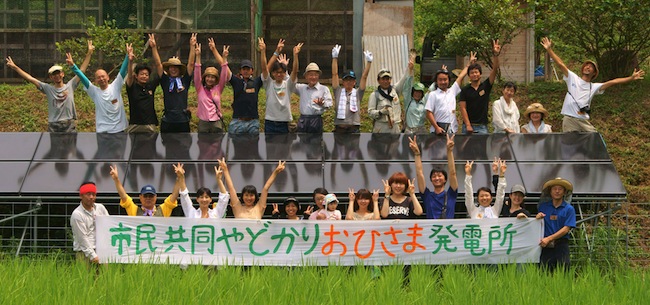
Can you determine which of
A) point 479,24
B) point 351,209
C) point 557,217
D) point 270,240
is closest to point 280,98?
point 351,209

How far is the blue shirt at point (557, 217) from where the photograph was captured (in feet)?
41.4

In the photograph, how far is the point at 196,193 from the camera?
530 inches

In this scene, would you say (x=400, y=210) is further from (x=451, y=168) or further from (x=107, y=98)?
(x=107, y=98)

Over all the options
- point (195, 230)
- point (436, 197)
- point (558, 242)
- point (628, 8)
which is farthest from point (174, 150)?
point (628, 8)

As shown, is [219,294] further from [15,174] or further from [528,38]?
[528,38]

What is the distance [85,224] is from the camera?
12.5 m

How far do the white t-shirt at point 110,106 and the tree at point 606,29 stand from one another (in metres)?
7.64

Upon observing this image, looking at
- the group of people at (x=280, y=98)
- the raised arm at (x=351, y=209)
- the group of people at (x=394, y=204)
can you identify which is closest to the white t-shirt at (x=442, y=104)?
the group of people at (x=280, y=98)

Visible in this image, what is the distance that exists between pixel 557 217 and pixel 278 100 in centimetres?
382

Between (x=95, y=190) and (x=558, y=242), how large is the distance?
478 cm

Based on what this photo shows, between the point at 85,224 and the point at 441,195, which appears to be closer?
the point at 85,224

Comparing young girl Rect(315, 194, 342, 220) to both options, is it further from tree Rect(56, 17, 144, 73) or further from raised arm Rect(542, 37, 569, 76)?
tree Rect(56, 17, 144, 73)

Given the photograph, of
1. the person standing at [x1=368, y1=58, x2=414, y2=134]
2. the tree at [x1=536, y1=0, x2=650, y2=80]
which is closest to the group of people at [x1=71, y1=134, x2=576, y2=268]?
the person standing at [x1=368, y1=58, x2=414, y2=134]

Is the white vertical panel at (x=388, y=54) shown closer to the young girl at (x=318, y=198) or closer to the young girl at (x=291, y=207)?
the young girl at (x=318, y=198)
